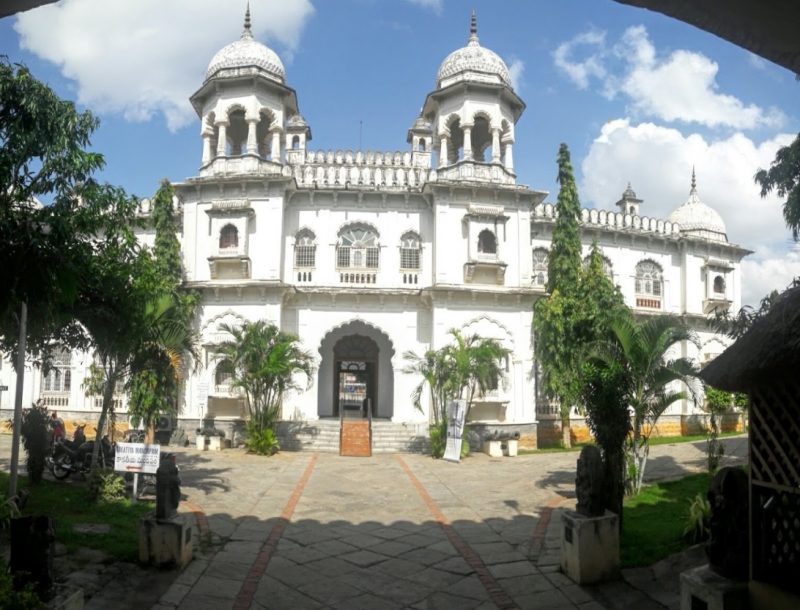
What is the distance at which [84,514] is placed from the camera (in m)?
9.57

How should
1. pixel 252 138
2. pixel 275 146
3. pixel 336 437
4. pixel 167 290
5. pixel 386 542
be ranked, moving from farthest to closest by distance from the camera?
pixel 275 146 < pixel 252 138 < pixel 336 437 < pixel 167 290 < pixel 386 542

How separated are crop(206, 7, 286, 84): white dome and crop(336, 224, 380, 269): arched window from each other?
5.97 m

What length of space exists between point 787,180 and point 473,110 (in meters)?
11.6

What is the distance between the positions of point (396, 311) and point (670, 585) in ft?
48.1

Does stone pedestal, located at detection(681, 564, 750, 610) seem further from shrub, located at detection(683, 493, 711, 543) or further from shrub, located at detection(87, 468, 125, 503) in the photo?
shrub, located at detection(87, 468, 125, 503)

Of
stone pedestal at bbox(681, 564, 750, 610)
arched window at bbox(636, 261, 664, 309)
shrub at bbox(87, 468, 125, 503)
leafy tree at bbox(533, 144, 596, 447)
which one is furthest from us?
arched window at bbox(636, 261, 664, 309)

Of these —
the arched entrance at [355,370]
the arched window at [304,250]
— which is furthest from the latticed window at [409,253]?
the arched window at [304,250]

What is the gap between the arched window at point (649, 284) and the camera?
25.8 m

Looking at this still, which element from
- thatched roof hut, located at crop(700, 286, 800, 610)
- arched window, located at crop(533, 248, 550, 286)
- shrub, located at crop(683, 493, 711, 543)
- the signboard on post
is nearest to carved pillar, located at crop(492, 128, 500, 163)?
arched window, located at crop(533, 248, 550, 286)

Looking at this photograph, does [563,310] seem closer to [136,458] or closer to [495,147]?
[495,147]

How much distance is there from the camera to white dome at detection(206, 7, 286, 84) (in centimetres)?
2200

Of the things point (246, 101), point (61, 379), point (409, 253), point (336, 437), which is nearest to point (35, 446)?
point (336, 437)

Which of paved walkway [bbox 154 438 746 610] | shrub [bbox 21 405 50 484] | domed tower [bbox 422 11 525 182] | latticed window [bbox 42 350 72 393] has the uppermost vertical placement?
domed tower [bbox 422 11 525 182]

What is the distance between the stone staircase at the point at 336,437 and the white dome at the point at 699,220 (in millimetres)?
15200
